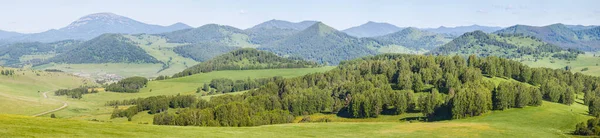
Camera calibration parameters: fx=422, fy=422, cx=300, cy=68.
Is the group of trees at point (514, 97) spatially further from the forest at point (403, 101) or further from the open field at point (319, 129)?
the open field at point (319, 129)

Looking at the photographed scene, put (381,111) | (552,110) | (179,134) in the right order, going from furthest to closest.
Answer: (381,111), (552,110), (179,134)

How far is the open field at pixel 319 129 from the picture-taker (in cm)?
5775

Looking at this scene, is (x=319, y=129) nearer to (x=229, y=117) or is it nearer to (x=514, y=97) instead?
(x=229, y=117)

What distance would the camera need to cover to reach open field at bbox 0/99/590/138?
57750 mm

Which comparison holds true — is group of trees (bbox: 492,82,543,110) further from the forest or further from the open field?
the open field

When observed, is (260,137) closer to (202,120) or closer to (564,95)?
(202,120)

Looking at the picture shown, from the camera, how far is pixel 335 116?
15650 cm

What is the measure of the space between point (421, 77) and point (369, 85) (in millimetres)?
26049

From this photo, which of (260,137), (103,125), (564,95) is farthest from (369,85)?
(103,125)

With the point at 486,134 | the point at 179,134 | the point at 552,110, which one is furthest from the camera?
the point at 552,110

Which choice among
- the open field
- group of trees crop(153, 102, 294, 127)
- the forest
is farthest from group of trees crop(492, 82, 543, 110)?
group of trees crop(153, 102, 294, 127)

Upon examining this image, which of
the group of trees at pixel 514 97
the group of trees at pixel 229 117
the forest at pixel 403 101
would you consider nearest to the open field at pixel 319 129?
the group of trees at pixel 514 97

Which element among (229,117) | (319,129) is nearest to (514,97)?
(319,129)

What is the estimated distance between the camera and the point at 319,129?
84.9 meters
